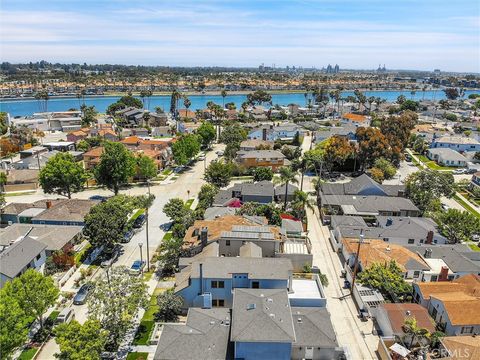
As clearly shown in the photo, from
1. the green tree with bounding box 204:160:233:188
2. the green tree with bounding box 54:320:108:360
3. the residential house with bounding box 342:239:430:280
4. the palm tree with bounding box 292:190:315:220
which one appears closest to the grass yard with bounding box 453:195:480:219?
the residential house with bounding box 342:239:430:280

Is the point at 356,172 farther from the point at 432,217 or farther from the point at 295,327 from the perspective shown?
the point at 295,327

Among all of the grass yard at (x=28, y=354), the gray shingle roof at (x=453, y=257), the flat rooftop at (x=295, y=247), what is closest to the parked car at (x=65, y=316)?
the grass yard at (x=28, y=354)

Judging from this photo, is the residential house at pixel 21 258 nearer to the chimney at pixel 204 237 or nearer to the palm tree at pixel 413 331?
the chimney at pixel 204 237

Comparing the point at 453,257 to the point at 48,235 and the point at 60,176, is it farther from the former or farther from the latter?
the point at 60,176

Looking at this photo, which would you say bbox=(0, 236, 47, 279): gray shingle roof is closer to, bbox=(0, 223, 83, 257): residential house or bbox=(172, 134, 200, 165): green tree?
bbox=(0, 223, 83, 257): residential house

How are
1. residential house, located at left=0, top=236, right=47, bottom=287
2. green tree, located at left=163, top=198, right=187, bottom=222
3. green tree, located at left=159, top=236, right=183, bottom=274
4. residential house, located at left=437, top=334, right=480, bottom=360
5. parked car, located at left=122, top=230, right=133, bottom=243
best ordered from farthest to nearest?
green tree, located at left=163, top=198, right=187, bottom=222 → parked car, located at left=122, top=230, right=133, bottom=243 → green tree, located at left=159, top=236, right=183, bottom=274 → residential house, located at left=0, top=236, right=47, bottom=287 → residential house, located at left=437, top=334, right=480, bottom=360

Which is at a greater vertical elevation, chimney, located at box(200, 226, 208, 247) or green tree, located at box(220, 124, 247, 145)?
green tree, located at box(220, 124, 247, 145)
